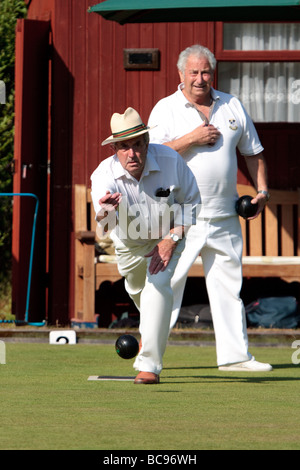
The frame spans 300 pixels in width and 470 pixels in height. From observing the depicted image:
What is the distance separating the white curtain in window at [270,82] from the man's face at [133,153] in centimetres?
473

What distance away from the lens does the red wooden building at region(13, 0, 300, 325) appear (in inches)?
400

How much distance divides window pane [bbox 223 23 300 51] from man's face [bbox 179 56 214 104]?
11.9ft

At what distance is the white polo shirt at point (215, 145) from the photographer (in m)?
6.66

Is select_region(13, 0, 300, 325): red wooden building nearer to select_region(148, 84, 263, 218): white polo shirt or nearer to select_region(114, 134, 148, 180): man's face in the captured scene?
select_region(148, 84, 263, 218): white polo shirt

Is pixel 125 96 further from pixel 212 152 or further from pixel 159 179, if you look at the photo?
pixel 159 179

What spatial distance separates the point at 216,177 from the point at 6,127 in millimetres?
5460

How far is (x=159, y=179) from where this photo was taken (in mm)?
5805

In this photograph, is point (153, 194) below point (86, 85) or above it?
below

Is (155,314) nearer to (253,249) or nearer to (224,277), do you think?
(224,277)

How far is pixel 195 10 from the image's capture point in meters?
7.84

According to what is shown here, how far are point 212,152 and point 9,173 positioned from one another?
18.3 feet

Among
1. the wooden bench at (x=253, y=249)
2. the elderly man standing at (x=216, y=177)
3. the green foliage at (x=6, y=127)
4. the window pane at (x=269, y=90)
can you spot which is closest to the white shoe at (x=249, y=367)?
the elderly man standing at (x=216, y=177)

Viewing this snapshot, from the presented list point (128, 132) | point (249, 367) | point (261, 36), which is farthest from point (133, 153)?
point (261, 36)

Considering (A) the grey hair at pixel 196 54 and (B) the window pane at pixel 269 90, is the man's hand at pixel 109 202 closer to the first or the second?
(A) the grey hair at pixel 196 54
